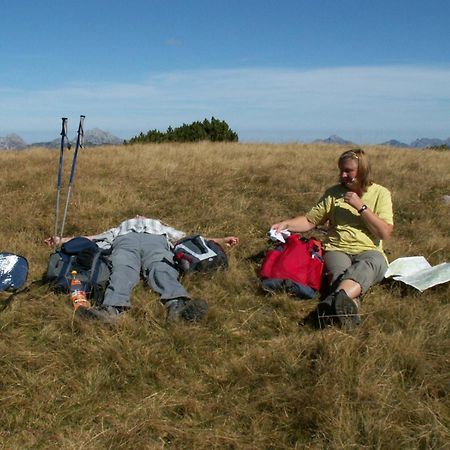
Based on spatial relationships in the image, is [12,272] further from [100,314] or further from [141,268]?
[100,314]

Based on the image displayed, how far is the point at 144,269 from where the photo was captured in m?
4.99

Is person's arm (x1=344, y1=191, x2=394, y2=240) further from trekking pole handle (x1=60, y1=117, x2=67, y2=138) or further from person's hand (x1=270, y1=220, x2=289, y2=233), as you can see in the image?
trekking pole handle (x1=60, y1=117, x2=67, y2=138)

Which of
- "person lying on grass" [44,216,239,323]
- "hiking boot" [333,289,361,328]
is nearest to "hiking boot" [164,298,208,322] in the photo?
"person lying on grass" [44,216,239,323]

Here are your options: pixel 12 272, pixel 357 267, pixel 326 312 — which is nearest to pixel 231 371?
pixel 326 312

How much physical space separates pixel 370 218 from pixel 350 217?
18.0 inches

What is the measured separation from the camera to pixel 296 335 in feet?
12.9

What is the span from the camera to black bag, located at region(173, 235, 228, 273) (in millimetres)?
5180

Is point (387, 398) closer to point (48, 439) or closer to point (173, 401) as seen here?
point (173, 401)

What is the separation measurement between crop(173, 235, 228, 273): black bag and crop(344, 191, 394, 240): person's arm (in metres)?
1.50

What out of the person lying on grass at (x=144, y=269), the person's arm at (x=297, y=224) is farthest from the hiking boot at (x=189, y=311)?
the person's arm at (x=297, y=224)

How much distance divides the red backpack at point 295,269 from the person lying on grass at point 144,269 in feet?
2.46

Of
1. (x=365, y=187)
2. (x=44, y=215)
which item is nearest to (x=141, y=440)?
(x=365, y=187)

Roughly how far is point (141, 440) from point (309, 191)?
6.88m

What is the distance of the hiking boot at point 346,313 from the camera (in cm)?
392
